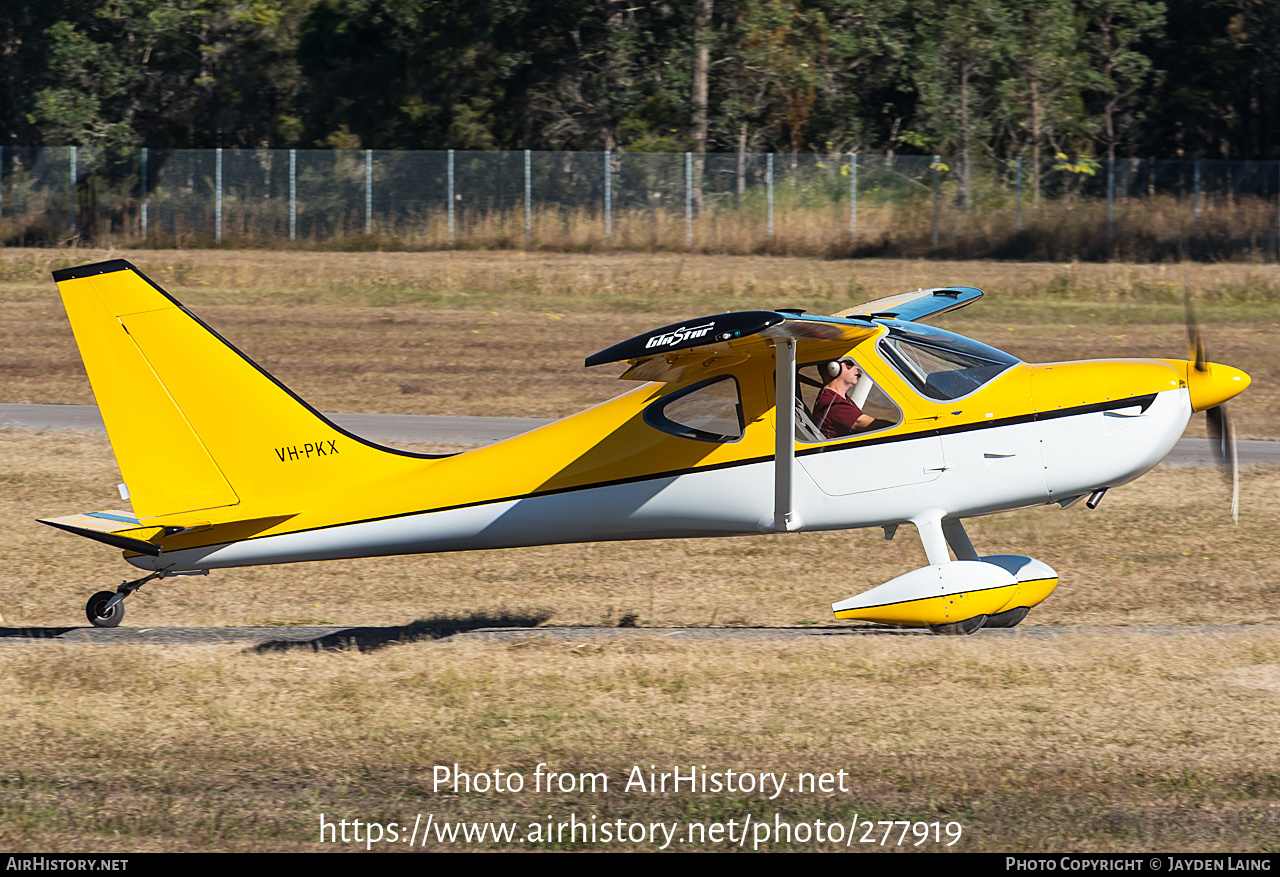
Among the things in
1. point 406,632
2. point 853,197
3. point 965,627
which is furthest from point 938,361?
point 853,197

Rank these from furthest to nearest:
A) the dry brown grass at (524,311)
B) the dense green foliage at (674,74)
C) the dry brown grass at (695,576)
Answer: the dense green foliage at (674,74) < the dry brown grass at (524,311) < the dry brown grass at (695,576)

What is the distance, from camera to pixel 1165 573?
482 inches

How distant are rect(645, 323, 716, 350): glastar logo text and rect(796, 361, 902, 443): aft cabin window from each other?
1.40 meters

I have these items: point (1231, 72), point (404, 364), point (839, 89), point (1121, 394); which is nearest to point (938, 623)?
point (1121, 394)

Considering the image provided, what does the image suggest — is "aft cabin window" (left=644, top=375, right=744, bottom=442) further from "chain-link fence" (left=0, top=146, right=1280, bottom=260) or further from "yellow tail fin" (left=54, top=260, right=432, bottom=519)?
"chain-link fence" (left=0, top=146, right=1280, bottom=260)

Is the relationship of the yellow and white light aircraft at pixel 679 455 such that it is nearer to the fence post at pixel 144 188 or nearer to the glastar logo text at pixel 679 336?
the glastar logo text at pixel 679 336

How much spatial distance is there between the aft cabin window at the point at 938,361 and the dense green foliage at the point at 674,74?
30.7 m

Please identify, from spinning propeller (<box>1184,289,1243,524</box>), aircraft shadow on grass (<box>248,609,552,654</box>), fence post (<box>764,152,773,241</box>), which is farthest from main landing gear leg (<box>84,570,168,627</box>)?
fence post (<box>764,152,773,241</box>)

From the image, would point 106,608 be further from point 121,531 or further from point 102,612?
point 121,531

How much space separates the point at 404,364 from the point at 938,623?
1553cm

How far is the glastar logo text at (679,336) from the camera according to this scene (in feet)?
26.6

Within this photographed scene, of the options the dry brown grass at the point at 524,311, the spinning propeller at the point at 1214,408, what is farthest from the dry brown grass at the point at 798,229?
the spinning propeller at the point at 1214,408

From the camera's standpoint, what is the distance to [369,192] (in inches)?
1479
